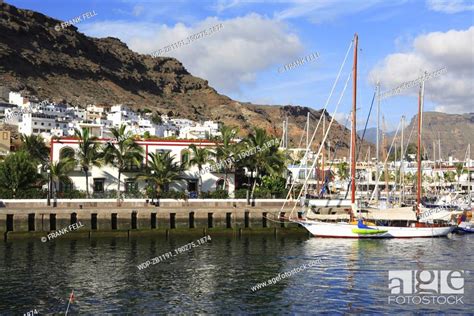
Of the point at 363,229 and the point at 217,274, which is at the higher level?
the point at 363,229

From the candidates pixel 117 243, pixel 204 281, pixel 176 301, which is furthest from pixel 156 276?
pixel 117 243

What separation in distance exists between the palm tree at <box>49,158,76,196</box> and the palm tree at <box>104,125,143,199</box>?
3.92 m

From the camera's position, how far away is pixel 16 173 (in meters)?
58.8

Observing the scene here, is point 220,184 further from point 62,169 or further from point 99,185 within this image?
point 62,169

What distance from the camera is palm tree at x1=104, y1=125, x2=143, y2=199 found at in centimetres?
6134

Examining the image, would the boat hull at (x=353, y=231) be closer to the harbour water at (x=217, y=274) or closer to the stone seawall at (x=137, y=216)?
the harbour water at (x=217, y=274)

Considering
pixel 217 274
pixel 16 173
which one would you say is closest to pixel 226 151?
pixel 16 173

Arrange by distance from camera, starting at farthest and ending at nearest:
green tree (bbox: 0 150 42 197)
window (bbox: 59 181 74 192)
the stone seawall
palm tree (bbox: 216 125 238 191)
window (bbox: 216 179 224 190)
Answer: window (bbox: 216 179 224 190)
palm tree (bbox: 216 125 238 191)
window (bbox: 59 181 74 192)
green tree (bbox: 0 150 42 197)
the stone seawall

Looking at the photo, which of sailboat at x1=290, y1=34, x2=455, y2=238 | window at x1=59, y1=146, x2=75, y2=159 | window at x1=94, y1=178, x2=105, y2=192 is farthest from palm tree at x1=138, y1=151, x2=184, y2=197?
sailboat at x1=290, y1=34, x2=455, y2=238

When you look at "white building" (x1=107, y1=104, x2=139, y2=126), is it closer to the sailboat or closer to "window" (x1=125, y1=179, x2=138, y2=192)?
"window" (x1=125, y1=179, x2=138, y2=192)

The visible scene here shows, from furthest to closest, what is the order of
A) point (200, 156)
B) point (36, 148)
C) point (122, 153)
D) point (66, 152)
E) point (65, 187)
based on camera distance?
1. point (36, 148)
2. point (200, 156)
3. point (65, 187)
4. point (66, 152)
5. point (122, 153)

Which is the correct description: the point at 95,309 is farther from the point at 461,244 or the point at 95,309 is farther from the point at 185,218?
the point at 461,244

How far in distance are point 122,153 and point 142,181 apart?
15.9 feet

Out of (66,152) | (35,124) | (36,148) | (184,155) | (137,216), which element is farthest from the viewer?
(35,124)
